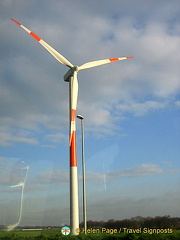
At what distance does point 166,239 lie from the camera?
19.4m

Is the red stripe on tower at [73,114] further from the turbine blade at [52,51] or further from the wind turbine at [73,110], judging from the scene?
the turbine blade at [52,51]

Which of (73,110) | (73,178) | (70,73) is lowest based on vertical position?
(73,178)

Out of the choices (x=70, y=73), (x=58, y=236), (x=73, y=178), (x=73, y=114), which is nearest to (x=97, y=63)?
(x=70, y=73)

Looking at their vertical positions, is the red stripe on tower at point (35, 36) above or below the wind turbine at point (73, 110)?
above

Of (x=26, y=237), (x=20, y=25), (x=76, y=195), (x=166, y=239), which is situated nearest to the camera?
(x=166, y=239)

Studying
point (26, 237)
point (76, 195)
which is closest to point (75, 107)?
point (76, 195)

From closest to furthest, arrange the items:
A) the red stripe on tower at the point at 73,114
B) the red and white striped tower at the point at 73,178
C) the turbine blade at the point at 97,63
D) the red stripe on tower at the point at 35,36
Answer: the red and white striped tower at the point at 73,178 < the red stripe on tower at the point at 73,114 < the red stripe on tower at the point at 35,36 < the turbine blade at the point at 97,63

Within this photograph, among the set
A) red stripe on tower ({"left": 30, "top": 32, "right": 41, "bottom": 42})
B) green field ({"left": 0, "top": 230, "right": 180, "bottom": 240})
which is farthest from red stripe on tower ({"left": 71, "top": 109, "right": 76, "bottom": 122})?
green field ({"left": 0, "top": 230, "right": 180, "bottom": 240})

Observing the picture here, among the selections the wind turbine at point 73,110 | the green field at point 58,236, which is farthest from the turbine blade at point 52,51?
the green field at point 58,236

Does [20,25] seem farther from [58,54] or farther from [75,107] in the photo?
[75,107]

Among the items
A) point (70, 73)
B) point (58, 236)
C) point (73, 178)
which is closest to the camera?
point (58, 236)

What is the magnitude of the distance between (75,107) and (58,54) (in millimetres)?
5730

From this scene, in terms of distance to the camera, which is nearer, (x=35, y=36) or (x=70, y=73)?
(x=35, y=36)

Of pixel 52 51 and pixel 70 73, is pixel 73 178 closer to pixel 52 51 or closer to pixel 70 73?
pixel 70 73
